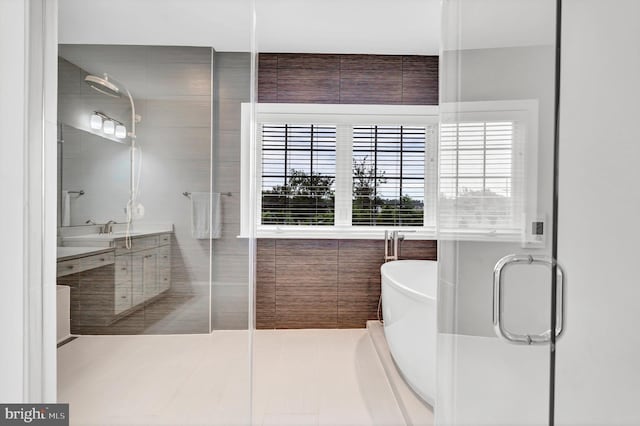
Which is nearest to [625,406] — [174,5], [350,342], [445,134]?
[445,134]

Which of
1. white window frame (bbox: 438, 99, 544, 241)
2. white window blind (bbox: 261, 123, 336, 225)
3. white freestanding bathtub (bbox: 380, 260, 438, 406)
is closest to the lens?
white window frame (bbox: 438, 99, 544, 241)

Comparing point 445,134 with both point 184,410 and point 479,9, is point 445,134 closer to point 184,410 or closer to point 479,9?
point 479,9

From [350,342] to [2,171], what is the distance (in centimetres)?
268

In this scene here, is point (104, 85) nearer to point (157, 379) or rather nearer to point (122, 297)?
point (122, 297)

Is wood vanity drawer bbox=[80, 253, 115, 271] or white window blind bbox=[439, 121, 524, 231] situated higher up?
white window blind bbox=[439, 121, 524, 231]

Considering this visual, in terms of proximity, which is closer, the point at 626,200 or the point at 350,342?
the point at 626,200

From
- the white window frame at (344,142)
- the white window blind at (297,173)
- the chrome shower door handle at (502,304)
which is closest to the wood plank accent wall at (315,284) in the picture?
the white window frame at (344,142)

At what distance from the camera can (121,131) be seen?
1.66m

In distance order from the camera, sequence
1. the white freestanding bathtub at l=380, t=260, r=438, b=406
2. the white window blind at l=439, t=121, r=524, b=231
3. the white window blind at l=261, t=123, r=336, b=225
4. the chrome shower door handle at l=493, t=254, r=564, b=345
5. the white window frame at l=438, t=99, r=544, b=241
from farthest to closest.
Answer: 1. the white window blind at l=261, t=123, r=336, b=225
2. the white freestanding bathtub at l=380, t=260, r=438, b=406
3. the white window blind at l=439, t=121, r=524, b=231
4. the white window frame at l=438, t=99, r=544, b=241
5. the chrome shower door handle at l=493, t=254, r=564, b=345

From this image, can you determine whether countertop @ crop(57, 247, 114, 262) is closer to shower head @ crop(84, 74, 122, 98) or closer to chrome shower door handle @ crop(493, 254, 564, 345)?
shower head @ crop(84, 74, 122, 98)

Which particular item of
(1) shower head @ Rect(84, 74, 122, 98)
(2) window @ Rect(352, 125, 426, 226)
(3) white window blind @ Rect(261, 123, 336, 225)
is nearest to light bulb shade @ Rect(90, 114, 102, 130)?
(1) shower head @ Rect(84, 74, 122, 98)

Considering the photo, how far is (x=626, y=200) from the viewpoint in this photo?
618 millimetres

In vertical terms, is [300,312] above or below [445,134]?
below

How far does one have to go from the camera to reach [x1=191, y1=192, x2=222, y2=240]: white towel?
1642 millimetres
